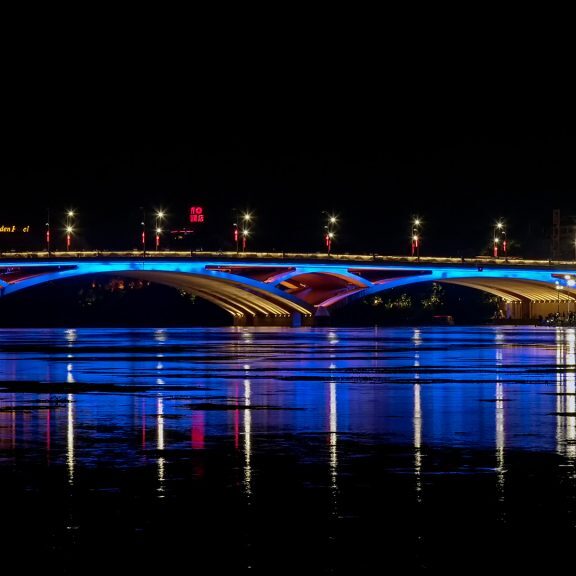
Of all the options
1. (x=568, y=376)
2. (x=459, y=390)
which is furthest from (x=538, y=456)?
(x=568, y=376)

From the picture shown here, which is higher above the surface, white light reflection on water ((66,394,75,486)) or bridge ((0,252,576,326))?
bridge ((0,252,576,326))

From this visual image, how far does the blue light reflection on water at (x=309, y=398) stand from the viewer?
19609 millimetres

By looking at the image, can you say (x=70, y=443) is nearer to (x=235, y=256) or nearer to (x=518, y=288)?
(x=235, y=256)

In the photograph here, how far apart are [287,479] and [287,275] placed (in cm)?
13573

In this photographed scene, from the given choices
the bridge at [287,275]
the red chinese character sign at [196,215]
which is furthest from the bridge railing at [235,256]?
the red chinese character sign at [196,215]

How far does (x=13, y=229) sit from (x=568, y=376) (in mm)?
166922

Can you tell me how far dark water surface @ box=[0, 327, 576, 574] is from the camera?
10.6 meters

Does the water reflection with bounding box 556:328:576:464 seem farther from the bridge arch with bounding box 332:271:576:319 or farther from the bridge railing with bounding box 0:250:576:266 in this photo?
the bridge arch with bounding box 332:271:576:319

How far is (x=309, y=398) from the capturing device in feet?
88.8

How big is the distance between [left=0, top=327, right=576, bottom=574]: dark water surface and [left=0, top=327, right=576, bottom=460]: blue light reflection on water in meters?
0.08

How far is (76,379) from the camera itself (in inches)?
1332

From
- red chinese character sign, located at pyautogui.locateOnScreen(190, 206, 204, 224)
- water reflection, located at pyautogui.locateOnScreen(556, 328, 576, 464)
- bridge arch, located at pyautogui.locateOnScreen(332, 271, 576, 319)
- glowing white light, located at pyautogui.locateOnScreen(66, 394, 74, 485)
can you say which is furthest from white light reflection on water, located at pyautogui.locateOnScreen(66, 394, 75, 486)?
red chinese character sign, located at pyautogui.locateOnScreen(190, 206, 204, 224)

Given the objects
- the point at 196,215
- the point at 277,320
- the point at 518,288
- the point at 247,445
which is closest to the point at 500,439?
the point at 247,445

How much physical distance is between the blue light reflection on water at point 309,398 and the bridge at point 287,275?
309ft
